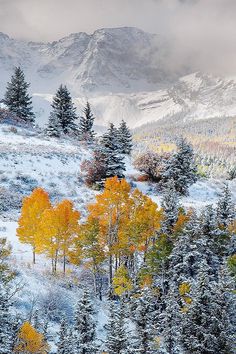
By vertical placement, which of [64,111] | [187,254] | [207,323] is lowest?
[207,323]

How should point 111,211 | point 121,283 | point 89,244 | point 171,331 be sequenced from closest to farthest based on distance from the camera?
point 171,331 → point 89,244 → point 121,283 → point 111,211

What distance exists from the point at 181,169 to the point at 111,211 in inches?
806

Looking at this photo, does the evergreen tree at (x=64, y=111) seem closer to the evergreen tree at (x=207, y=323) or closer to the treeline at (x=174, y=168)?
the treeline at (x=174, y=168)

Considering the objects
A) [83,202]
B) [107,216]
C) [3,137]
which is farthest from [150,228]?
[3,137]

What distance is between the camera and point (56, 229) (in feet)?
122

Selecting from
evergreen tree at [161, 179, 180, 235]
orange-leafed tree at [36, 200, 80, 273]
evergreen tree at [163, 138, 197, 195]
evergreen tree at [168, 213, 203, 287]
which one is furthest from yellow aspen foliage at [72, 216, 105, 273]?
evergreen tree at [163, 138, 197, 195]

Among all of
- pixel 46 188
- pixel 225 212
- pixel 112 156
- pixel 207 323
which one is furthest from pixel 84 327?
pixel 112 156

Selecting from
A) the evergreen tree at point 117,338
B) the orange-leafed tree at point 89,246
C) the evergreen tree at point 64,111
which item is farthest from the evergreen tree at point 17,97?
the evergreen tree at point 117,338

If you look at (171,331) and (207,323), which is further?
(171,331)

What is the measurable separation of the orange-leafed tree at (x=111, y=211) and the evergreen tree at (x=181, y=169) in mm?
18018

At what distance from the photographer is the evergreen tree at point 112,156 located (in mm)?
57719

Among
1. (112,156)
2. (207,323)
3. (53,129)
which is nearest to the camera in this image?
(207,323)

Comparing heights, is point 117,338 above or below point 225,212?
below

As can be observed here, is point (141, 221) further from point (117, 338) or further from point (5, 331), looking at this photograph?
point (5, 331)
